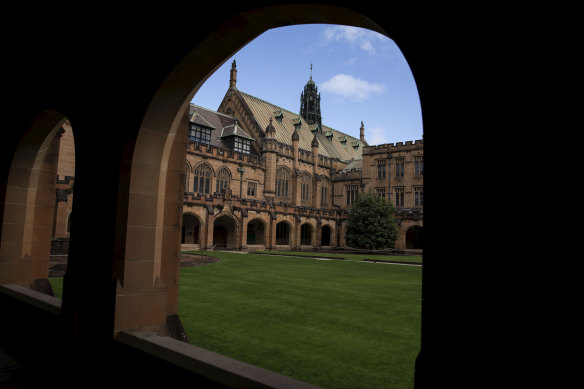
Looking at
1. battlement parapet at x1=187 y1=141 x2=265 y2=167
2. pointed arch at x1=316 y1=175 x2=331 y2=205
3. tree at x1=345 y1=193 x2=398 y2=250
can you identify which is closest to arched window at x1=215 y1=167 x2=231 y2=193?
battlement parapet at x1=187 y1=141 x2=265 y2=167

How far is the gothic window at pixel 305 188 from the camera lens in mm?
46594

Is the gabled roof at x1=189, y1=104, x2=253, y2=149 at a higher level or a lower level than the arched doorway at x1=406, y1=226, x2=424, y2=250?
higher

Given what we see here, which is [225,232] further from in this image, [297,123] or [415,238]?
[415,238]

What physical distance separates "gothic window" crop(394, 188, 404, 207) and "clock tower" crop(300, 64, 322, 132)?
721 inches

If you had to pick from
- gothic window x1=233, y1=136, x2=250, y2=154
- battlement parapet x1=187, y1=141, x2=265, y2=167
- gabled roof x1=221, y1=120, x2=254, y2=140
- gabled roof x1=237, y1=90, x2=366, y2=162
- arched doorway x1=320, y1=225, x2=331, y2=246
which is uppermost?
gabled roof x1=237, y1=90, x2=366, y2=162

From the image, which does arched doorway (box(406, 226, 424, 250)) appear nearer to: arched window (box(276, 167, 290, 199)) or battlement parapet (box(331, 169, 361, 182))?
battlement parapet (box(331, 169, 361, 182))

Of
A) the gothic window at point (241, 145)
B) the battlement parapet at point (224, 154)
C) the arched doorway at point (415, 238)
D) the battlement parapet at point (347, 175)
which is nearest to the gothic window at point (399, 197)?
the arched doorway at point (415, 238)

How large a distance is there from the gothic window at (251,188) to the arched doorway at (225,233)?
180 inches

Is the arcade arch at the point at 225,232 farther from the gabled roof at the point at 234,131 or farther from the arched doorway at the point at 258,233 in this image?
the gabled roof at the point at 234,131

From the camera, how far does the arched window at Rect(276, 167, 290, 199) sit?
1733 inches

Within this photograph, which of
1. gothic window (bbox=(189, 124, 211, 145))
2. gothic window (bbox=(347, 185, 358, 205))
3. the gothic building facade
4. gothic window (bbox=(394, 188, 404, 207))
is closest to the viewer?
the gothic building facade

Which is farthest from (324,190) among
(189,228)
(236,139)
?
(189,228)

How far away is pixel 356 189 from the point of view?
49156 millimetres

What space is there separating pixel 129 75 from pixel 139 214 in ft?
4.26
